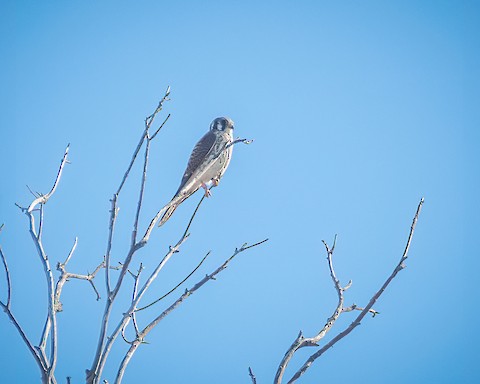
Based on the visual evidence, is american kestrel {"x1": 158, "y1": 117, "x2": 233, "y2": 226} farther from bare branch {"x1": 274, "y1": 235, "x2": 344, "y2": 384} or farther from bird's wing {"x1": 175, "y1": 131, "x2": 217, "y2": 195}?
bare branch {"x1": 274, "y1": 235, "x2": 344, "y2": 384}

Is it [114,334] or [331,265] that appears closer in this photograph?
[114,334]

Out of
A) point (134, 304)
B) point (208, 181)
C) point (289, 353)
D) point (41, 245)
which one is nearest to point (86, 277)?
point (41, 245)

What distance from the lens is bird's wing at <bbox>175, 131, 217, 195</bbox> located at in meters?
6.79

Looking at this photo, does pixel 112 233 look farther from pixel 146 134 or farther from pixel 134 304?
pixel 146 134

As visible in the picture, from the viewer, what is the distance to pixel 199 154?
6965 mm

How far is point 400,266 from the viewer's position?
2.38 meters

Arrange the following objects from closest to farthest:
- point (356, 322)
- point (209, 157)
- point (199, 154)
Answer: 1. point (356, 322)
2. point (209, 157)
3. point (199, 154)

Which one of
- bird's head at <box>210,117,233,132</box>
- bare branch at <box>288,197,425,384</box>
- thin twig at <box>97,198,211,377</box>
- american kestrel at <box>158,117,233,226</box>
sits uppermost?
bird's head at <box>210,117,233,132</box>

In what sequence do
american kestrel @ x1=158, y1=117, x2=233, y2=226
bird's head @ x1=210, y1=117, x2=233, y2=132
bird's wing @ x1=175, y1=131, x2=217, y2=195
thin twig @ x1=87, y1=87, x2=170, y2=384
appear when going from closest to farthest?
thin twig @ x1=87, y1=87, x2=170, y2=384, american kestrel @ x1=158, y1=117, x2=233, y2=226, bird's wing @ x1=175, y1=131, x2=217, y2=195, bird's head @ x1=210, y1=117, x2=233, y2=132

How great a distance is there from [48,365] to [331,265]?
5.24 feet

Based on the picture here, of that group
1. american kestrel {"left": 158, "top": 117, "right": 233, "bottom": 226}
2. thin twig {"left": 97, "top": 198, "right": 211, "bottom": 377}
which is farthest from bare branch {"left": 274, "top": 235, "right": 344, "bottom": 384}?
american kestrel {"left": 158, "top": 117, "right": 233, "bottom": 226}

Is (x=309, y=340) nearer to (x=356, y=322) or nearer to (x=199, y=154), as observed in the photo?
(x=356, y=322)

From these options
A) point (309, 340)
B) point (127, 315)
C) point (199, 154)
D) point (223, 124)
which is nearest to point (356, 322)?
point (309, 340)

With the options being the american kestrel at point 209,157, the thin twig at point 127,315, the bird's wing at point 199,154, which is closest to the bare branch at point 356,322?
the thin twig at point 127,315
